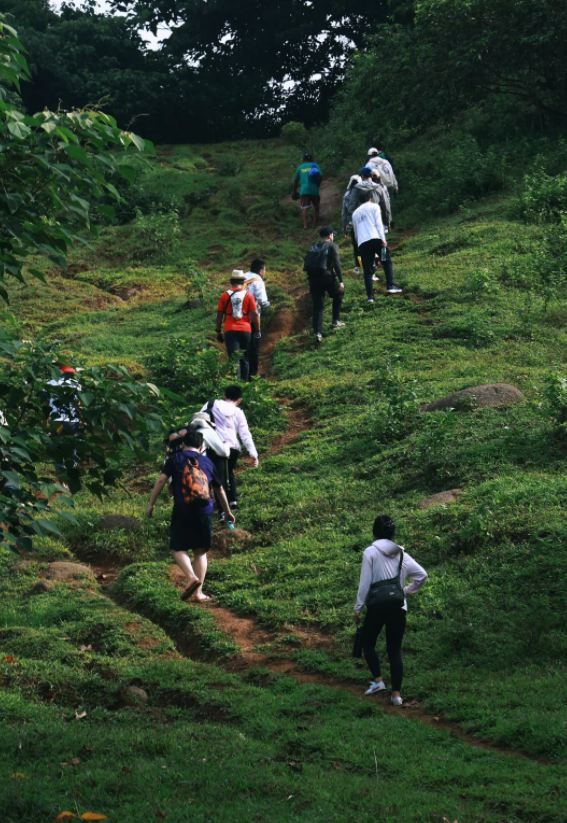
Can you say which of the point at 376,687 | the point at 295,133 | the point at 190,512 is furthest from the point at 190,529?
the point at 295,133

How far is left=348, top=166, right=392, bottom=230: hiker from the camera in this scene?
837 inches

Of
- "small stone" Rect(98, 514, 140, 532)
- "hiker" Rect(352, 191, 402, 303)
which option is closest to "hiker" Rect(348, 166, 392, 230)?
"hiker" Rect(352, 191, 402, 303)

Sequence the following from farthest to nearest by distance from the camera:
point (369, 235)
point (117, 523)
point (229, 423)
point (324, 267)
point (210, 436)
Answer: point (369, 235), point (324, 267), point (117, 523), point (229, 423), point (210, 436)

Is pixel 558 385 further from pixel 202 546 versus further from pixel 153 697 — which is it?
pixel 153 697

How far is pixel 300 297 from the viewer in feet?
72.3

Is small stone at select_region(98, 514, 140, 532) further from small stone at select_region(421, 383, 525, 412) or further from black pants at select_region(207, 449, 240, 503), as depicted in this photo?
small stone at select_region(421, 383, 525, 412)

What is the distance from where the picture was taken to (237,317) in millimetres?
17609

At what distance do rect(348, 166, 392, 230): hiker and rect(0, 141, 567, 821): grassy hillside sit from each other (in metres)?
1.07

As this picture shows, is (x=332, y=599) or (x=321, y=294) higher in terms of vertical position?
(x=321, y=294)

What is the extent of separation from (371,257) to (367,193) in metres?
1.67

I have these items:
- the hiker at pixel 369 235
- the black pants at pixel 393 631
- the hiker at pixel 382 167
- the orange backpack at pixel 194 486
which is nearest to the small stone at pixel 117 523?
the orange backpack at pixel 194 486

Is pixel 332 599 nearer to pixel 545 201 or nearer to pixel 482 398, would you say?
pixel 482 398

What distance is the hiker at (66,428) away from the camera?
7.88 metres

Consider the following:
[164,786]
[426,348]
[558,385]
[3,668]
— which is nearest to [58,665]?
[3,668]
